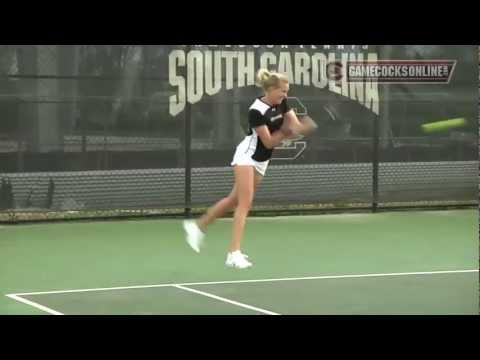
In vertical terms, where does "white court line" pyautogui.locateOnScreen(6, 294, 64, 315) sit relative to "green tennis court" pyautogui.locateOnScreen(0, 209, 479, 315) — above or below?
below

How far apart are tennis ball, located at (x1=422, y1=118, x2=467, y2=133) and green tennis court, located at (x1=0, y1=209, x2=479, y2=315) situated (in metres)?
1.23

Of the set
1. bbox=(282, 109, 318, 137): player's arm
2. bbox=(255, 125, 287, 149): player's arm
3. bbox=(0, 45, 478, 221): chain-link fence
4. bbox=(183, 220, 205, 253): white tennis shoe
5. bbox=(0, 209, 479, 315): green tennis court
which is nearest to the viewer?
bbox=(0, 209, 479, 315): green tennis court

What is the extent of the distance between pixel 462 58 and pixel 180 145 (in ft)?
13.4

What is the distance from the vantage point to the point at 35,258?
842cm

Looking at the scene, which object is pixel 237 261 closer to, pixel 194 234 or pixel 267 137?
pixel 194 234

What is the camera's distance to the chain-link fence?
10.4 m

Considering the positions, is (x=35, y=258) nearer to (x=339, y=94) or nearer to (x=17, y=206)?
(x=17, y=206)

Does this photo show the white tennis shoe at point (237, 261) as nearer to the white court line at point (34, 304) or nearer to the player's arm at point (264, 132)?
the player's arm at point (264, 132)

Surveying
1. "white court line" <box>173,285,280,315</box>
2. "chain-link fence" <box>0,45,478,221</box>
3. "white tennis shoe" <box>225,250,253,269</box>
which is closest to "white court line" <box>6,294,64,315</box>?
"white court line" <box>173,285,280,315</box>

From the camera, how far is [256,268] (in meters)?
7.88

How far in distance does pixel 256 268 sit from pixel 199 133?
361 cm

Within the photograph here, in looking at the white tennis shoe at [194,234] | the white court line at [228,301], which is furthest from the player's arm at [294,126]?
the white court line at [228,301]

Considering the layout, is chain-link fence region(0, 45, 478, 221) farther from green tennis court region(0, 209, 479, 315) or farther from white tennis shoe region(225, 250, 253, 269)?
white tennis shoe region(225, 250, 253, 269)

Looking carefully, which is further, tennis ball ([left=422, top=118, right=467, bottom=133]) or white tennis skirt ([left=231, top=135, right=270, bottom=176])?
tennis ball ([left=422, top=118, right=467, bottom=133])
